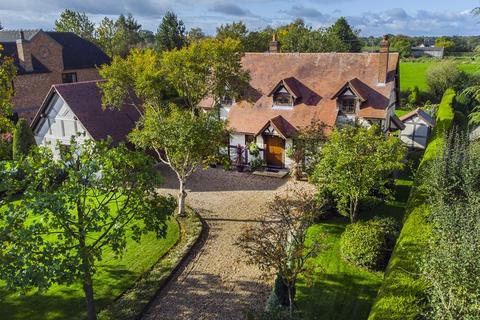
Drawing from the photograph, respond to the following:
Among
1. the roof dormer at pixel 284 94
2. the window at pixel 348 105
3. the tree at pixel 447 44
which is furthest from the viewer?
the tree at pixel 447 44

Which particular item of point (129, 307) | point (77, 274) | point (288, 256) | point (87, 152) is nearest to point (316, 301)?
point (288, 256)

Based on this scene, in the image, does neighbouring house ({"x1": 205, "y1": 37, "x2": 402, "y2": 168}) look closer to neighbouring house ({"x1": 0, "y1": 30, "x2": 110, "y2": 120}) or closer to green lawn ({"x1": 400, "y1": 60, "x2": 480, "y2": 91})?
neighbouring house ({"x1": 0, "y1": 30, "x2": 110, "y2": 120})

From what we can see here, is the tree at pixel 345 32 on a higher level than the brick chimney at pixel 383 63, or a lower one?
higher

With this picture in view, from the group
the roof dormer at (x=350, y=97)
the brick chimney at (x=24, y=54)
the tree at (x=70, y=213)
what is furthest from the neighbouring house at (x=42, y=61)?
the tree at (x=70, y=213)

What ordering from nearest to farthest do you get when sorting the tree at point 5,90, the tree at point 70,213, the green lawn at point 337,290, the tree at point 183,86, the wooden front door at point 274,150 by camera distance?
the tree at point 70,213, the green lawn at point 337,290, the tree at point 5,90, the tree at point 183,86, the wooden front door at point 274,150

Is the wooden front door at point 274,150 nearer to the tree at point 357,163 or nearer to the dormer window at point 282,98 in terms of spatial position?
the dormer window at point 282,98

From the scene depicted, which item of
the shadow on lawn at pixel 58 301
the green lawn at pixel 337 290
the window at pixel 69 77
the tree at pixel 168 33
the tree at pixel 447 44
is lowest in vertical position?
the shadow on lawn at pixel 58 301
